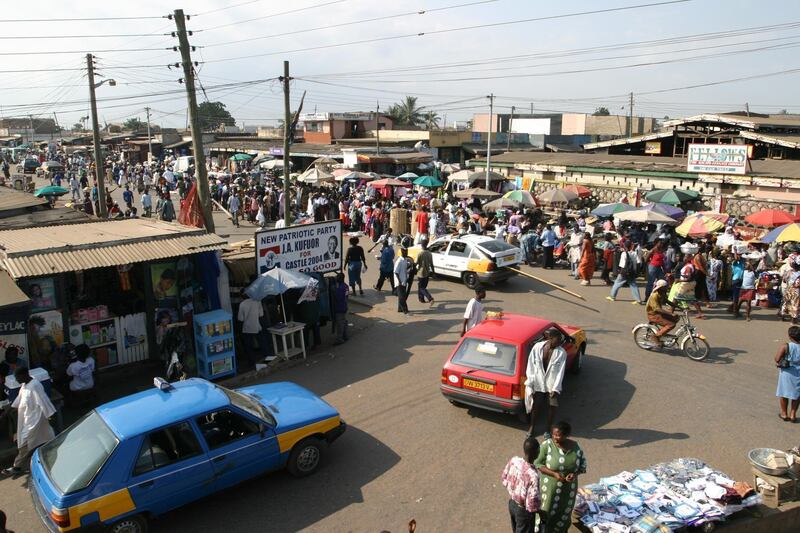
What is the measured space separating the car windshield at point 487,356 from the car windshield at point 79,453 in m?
4.87

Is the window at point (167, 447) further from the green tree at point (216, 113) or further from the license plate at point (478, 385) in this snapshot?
the green tree at point (216, 113)

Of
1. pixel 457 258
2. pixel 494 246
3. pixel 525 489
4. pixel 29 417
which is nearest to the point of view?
pixel 525 489

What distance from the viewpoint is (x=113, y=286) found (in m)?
11.0

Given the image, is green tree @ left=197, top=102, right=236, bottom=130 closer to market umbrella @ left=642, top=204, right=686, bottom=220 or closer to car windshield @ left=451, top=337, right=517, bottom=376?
market umbrella @ left=642, top=204, right=686, bottom=220

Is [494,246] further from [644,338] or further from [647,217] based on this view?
[644,338]

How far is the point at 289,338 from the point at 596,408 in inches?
243

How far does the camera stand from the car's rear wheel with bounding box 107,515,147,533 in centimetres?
594

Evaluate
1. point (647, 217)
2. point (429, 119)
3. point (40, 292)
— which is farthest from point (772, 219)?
point (429, 119)

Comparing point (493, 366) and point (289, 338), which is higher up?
point (493, 366)

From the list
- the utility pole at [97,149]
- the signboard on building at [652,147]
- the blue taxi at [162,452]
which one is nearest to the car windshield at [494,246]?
the blue taxi at [162,452]

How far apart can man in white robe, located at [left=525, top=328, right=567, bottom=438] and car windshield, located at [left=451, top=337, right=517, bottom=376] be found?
0.42 metres

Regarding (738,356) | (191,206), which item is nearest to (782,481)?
(738,356)

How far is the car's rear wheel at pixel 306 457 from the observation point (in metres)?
7.25

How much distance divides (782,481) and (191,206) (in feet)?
44.0
